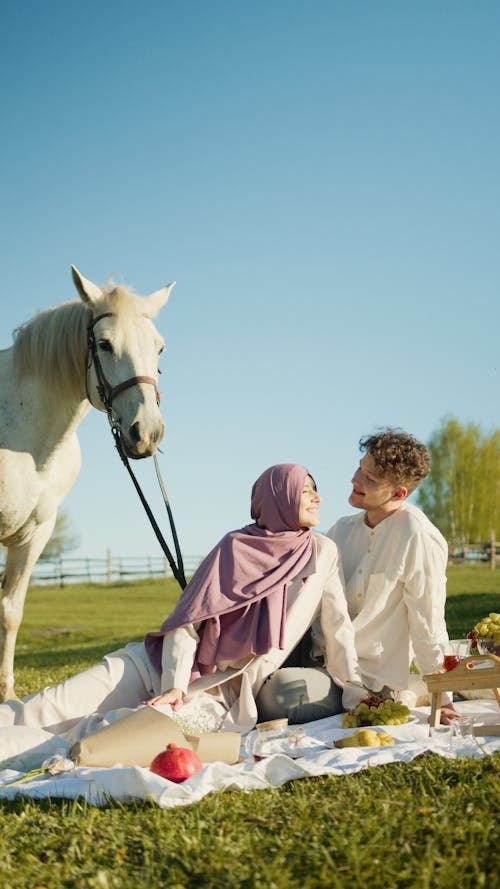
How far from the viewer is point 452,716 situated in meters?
4.84

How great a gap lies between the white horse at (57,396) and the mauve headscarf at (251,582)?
1271 mm

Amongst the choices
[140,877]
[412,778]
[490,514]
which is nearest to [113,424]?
[412,778]

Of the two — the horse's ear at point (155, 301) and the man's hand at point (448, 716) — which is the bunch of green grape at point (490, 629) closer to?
the man's hand at point (448, 716)

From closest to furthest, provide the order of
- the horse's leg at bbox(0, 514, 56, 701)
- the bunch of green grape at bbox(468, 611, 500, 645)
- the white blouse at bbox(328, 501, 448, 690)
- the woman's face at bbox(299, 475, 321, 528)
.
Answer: the bunch of green grape at bbox(468, 611, 500, 645)
the woman's face at bbox(299, 475, 321, 528)
the white blouse at bbox(328, 501, 448, 690)
the horse's leg at bbox(0, 514, 56, 701)

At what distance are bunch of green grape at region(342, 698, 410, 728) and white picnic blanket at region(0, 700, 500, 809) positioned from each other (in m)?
0.13

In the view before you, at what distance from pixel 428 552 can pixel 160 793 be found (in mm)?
2537

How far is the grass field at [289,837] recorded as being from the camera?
265cm

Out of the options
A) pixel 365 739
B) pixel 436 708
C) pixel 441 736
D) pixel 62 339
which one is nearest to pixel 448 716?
pixel 436 708

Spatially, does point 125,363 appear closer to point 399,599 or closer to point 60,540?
point 399,599

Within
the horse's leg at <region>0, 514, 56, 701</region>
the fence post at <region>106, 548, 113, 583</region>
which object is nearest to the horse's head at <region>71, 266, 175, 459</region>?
the horse's leg at <region>0, 514, 56, 701</region>

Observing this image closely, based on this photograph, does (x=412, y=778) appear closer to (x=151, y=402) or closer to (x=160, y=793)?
(x=160, y=793)

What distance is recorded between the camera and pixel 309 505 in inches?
206

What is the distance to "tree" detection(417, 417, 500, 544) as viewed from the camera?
5100cm

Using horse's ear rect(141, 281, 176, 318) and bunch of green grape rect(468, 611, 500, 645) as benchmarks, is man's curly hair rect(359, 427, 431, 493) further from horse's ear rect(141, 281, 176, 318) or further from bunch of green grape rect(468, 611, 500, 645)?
horse's ear rect(141, 281, 176, 318)
